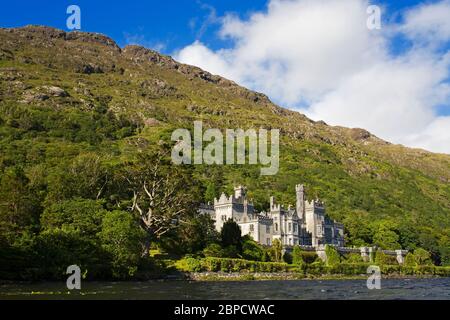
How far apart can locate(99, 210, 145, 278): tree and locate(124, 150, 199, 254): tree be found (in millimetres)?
11197

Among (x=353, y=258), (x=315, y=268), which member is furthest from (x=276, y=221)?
(x=315, y=268)

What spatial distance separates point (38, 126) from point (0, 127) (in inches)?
468

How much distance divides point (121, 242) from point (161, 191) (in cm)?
1811

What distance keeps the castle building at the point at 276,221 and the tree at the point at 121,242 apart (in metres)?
33.1

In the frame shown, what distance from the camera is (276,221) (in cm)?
9444

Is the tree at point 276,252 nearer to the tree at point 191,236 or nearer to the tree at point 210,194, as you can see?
the tree at point 191,236

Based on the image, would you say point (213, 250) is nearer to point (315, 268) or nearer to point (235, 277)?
point (235, 277)

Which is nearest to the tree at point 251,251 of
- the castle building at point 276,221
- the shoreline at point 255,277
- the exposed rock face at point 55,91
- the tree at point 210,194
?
the shoreline at point 255,277

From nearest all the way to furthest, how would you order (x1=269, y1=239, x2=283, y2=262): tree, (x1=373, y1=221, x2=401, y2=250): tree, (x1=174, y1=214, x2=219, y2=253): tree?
1. (x1=174, y1=214, x2=219, y2=253): tree
2. (x1=269, y1=239, x2=283, y2=262): tree
3. (x1=373, y1=221, x2=401, y2=250): tree

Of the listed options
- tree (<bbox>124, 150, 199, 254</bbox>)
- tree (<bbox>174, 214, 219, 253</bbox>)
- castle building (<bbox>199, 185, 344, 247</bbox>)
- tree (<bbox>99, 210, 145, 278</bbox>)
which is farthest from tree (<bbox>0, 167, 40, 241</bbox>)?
castle building (<bbox>199, 185, 344, 247</bbox>)

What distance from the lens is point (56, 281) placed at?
1978 inches

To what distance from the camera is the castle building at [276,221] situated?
90875mm

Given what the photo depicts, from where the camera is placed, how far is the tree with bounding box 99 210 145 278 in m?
56.2

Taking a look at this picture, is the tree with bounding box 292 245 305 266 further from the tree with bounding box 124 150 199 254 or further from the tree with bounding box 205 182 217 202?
the tree with bounding box 205 182 217 202
